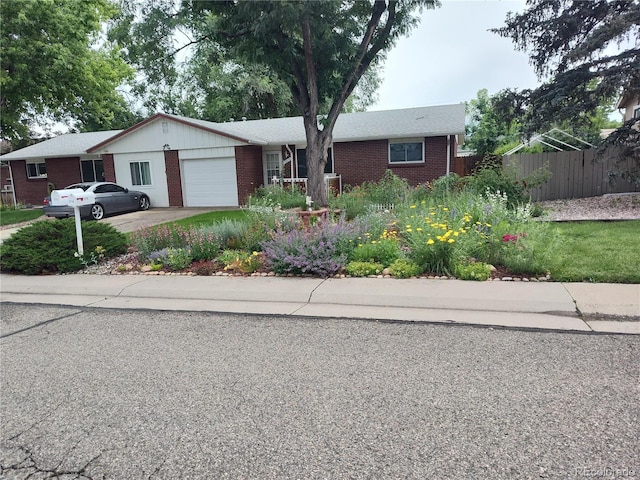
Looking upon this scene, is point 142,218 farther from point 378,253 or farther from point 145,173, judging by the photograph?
point 378,253

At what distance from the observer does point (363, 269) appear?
7031 millimetres

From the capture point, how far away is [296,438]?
2889mm

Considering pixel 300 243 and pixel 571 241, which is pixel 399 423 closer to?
pixel 300 243

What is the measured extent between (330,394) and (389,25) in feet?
36.6

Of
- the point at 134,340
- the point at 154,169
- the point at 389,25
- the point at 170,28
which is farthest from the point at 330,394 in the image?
the point at 154,169

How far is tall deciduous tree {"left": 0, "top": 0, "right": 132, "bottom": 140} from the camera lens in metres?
15.7

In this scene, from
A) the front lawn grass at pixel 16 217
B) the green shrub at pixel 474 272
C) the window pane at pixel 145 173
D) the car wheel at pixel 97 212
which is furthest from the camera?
the window pane at pixel 145 173

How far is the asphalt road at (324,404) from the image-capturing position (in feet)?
8.64

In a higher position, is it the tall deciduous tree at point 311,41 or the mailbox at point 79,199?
the tall deciduous tree at point 311,41

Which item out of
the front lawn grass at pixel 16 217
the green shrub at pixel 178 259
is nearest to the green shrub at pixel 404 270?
the green shrub at pixel 178 259

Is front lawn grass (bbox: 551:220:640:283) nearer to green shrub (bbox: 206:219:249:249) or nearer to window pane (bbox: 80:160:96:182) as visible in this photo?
green shrub (bbox: 206:219:249:249)

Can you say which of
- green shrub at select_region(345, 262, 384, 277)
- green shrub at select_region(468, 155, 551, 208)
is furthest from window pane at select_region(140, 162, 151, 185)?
green shrub at select_region(345, 262, 384, 277)

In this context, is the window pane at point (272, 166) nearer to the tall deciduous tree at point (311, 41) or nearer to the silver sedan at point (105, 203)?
the silver sedan at point (105, 203)

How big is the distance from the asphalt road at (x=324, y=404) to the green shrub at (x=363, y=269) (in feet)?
6.48
